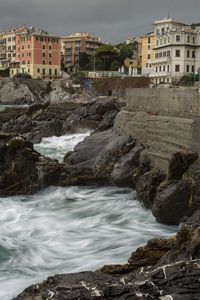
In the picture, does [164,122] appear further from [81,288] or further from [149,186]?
[81,288]

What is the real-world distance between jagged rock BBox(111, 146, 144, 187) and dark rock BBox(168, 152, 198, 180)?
315 centimetres

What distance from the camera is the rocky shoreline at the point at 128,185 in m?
5.59

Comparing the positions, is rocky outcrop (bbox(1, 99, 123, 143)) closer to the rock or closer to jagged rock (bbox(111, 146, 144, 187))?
jagged rock (bbox(111, 146, 144, 187))

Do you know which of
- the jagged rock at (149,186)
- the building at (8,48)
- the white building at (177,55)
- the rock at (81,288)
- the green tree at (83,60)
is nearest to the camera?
the rock at (81,288)

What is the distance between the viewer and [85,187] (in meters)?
15.9

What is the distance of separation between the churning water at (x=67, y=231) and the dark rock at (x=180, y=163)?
1566 millimetres

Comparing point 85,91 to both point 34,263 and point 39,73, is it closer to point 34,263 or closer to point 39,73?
point 39,73

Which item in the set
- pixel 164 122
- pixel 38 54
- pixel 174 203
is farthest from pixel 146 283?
pixel 38 54

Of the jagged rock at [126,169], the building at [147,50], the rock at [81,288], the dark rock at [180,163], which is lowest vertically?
the rock at [81,288]

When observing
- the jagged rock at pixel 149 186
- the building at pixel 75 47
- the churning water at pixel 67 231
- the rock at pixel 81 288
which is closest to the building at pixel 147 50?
the building at pixel 75 47

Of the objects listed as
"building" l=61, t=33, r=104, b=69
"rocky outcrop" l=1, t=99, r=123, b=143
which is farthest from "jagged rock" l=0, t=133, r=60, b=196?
"building" l=61, t=33, r=104, b=69

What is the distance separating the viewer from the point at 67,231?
37.5 ft

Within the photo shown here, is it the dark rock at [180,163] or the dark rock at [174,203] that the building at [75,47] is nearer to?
the dark rock at [180,163]

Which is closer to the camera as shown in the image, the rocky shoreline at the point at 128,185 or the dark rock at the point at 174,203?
the rocky shoreline at the point at 128,185
